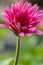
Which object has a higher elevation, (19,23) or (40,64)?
(19,23)

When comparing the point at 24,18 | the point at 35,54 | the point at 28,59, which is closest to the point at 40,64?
the point at 28,59

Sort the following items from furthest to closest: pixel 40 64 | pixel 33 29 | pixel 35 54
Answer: pixel 35 54, pixel 40 64, pixel 33 29

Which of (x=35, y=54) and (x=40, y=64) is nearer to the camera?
(x=40, y=64)

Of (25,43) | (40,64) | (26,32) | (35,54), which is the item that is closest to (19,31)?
(26,32)

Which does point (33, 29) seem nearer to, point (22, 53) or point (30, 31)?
point (30, 31)

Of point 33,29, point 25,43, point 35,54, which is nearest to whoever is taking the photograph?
point 33,29

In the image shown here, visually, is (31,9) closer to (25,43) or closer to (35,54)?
(35,54)
